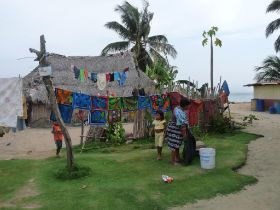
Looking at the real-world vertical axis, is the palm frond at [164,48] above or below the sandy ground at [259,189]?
above

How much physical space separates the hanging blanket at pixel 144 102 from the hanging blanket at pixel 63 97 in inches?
104

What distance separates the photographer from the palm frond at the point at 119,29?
30.3 m

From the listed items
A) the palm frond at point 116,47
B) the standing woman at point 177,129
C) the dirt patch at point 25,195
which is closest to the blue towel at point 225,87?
the standing woman at point 177,129

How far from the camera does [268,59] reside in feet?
110

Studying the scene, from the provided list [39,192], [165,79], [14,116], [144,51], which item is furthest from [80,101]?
[144,51]

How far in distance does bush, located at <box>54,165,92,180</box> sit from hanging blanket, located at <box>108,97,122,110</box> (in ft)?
12.4

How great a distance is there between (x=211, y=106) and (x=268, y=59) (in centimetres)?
2173

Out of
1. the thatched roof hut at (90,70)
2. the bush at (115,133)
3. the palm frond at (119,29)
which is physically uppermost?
the palm frond at (119,29)

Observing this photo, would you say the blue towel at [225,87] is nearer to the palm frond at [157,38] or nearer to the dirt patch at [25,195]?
the dirt patch at [25,195]

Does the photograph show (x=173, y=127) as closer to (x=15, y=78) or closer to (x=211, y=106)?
(x=15, y=78)

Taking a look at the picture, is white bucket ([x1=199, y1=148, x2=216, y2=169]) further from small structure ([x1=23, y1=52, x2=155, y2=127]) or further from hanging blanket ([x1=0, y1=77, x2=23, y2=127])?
small structure ([x1=23, y1=52, x2=155, y2=127])

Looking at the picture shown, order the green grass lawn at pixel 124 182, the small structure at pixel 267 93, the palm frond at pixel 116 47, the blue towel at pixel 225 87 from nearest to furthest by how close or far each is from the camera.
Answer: the green grass lawn at pixel 124 182, the blue towel at pixel 225 87, the small structure at pixel 267 93, the palm frond at pixel 116 47

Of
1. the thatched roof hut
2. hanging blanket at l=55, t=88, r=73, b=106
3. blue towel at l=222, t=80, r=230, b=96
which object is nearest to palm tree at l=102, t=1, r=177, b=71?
the thatched roof hut

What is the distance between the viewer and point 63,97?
9.70 m
